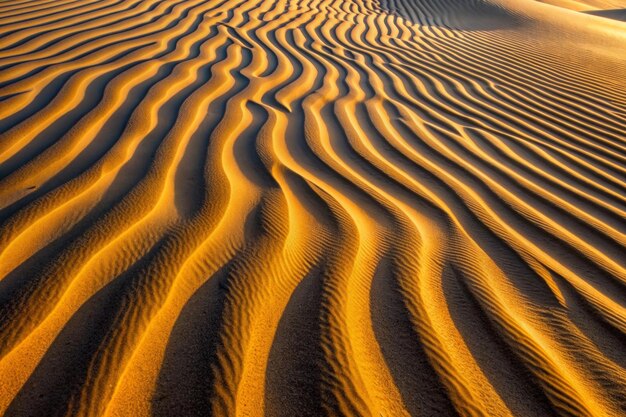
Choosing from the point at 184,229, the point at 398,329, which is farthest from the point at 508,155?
the point at 184,229

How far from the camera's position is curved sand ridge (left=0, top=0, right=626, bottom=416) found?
1.20 meters

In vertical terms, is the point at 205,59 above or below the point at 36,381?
above

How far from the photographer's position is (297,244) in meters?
1.75

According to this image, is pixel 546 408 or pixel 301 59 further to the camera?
pixel 301 59

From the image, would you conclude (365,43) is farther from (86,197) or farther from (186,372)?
(186,372)

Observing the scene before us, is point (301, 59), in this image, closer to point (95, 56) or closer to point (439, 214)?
point (95, 56)

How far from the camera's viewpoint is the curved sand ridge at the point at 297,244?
1203 millimetres

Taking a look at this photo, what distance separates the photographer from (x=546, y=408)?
3.86ft

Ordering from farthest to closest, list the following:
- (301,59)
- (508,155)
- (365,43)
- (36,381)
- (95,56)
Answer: (365,43)
(301,59)
(95,56)
(508,155)
(36,381)

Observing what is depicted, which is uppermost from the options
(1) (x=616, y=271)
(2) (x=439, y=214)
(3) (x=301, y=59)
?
(3) (x=301, y=59)

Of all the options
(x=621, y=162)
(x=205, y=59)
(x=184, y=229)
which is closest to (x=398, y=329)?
(x=184, y=229)

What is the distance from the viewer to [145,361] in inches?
48.2

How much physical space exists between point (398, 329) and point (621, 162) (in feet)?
8.21

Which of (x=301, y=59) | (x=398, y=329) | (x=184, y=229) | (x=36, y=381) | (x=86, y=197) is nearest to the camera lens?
(x=36, y=381)
